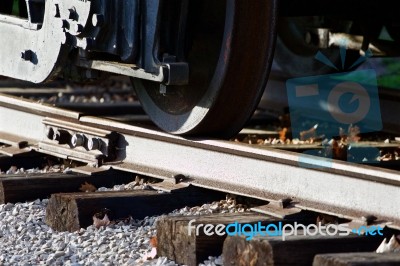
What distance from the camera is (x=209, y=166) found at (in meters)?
5.68

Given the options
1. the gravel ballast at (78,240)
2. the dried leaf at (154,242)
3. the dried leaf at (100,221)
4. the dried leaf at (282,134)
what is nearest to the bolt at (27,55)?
the gravel ballast at (78,240)

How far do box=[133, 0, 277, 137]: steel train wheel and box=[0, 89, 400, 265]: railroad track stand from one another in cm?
14

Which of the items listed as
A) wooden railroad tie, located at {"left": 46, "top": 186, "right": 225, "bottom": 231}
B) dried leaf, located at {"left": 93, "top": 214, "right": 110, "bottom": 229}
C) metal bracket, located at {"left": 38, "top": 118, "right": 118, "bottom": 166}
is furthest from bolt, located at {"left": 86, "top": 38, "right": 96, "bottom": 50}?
dried leaf, located at {"left": 93, "top": 214, "right": 110, "bottom": 229}

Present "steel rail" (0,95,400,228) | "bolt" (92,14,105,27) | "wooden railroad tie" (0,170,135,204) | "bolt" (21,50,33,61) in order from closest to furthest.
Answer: "steel rail" (0,95,400,228) < "wooden railroad tie" (0,170,135,204) < "bolt" (92,14,105,27) < "bolt" (21,50,33,61)

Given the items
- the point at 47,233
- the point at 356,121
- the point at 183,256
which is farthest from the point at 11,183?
the point at 356,121

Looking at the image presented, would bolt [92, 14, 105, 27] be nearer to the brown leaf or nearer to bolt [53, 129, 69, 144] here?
bolt [53, 129, 69, 144]

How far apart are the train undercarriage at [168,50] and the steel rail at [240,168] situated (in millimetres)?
206

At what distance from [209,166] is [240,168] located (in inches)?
8.9

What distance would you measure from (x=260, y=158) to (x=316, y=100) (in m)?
2.85

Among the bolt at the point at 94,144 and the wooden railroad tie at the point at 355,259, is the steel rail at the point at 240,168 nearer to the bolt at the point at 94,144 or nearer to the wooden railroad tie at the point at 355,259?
the bolt at the point at 94,144

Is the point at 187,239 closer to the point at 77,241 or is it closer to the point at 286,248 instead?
the point at 286,248

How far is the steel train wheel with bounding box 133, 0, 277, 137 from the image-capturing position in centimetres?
575

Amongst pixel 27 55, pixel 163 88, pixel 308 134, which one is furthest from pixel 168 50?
pixel 308 134

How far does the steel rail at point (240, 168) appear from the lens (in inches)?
191
